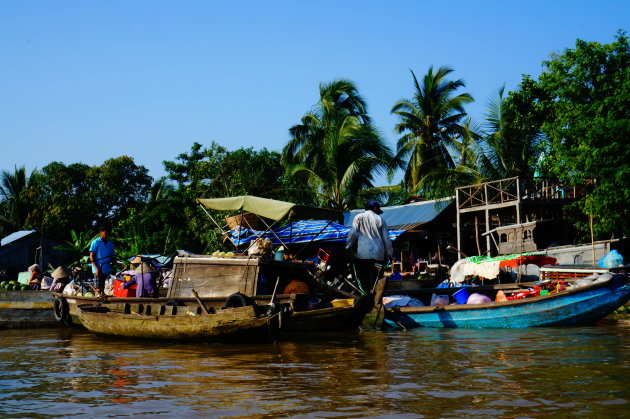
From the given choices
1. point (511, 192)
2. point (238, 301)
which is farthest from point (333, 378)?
point (511, 192)

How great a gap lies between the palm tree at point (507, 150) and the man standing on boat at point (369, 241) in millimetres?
14292

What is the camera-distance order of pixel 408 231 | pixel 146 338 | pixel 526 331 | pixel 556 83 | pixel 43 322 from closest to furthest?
pixel 146 338
pixel 526 331
pixel 43 322
pixel 556 83
pixel 408 231

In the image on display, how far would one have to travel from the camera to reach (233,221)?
40.3 feet

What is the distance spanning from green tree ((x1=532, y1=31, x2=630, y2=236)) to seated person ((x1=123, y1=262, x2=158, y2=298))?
463 inches

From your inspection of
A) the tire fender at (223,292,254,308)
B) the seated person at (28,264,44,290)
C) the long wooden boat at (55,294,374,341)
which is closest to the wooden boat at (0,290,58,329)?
the seated person at (28,264,44,290)

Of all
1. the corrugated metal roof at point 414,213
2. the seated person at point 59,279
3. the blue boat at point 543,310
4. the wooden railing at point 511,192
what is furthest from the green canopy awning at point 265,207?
the corrugated metal roof at point 414,213

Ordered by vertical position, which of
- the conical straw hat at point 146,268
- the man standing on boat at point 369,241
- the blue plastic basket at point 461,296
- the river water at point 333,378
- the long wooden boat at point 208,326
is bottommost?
the river water at point 333,378

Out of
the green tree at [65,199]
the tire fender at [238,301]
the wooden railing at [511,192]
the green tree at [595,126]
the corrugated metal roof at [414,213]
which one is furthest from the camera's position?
the green tree at [65,199]

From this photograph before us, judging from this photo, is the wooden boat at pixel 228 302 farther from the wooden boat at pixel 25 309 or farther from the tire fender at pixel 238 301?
the wooden boat at pixel 25 309

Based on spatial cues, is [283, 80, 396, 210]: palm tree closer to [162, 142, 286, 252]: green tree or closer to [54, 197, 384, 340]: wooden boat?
[162, 142, 286, 252]: green tree

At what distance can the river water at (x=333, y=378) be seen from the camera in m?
4.63

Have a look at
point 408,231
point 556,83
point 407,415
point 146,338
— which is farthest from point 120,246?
point 407,415

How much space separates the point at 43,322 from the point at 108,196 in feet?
84.6

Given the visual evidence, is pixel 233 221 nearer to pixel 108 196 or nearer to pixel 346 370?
pixel 346 370
